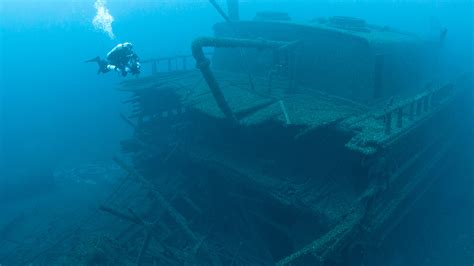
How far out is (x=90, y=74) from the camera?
3528 centimetres

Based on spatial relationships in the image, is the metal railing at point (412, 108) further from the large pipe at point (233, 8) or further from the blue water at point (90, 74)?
the large pipe at point (233, 8)

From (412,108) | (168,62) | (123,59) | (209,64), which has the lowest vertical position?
(412,108)

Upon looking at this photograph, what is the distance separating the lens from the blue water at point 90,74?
12.2 metres

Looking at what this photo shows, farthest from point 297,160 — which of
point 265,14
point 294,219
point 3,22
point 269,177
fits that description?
point 3,22

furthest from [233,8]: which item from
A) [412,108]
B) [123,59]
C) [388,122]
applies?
[388,122]

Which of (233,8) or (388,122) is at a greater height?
(233,8)

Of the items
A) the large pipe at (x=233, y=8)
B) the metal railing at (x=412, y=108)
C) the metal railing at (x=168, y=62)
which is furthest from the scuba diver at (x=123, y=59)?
the large pipe at (x=233, y=8)

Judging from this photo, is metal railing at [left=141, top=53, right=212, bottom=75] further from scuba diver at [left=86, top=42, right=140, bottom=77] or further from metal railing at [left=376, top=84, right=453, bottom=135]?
metal railing at [left=376, top=84, right=453, bottom=135]

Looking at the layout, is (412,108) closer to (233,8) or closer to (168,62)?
(233,8)

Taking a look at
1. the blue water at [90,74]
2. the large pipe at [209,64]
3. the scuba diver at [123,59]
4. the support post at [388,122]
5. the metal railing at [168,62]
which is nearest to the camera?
the support post at [388,122]

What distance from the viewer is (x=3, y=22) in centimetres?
4262

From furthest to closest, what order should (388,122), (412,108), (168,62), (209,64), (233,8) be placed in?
(168,62), (233,8), (209,64), (412,108), (388,122)

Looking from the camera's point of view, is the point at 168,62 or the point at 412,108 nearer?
the point at 412,108

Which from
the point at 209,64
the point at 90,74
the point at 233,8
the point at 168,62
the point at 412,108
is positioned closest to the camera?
the point at 412,108
